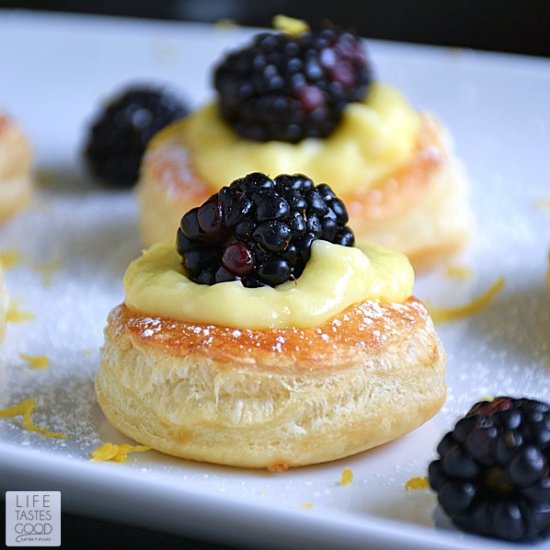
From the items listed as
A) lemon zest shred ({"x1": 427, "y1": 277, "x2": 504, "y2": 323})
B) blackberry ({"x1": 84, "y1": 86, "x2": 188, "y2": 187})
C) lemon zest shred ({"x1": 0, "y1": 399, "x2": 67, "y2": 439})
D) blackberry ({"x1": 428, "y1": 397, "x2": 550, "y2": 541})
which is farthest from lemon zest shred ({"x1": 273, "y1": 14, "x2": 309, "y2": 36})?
blackberry ({"x1": 428, "y1": 397, "x2": 550, "y2": 541})

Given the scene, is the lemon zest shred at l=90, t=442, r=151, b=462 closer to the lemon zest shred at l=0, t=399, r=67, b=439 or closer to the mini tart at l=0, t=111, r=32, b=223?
the lemon zest shred at l=0, t=399, r=67, b=439

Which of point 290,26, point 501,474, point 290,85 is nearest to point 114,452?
point 501,474

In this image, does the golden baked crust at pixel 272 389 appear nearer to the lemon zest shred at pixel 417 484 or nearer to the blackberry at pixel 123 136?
the lemon zest shred at pixel 417 484

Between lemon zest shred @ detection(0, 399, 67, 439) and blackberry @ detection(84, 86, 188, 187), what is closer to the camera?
lemon zest shred @ detection(0, 399, 67, 439)

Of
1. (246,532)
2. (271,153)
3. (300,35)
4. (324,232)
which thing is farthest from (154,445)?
(300,35)

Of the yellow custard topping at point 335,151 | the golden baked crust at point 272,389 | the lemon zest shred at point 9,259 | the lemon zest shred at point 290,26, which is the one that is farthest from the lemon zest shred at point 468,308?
the lemon zest shred at point 9,259

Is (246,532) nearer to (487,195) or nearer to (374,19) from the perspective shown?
(487,195)
